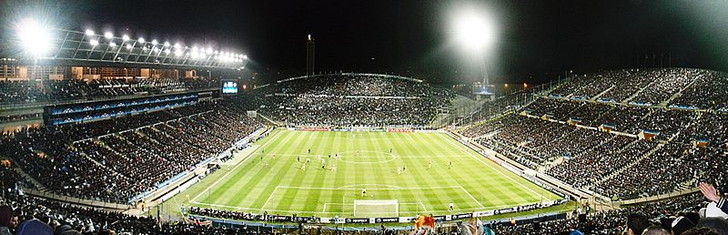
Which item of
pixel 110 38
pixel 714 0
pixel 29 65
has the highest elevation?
pixel 714 0

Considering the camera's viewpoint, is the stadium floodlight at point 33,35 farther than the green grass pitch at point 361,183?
Yes

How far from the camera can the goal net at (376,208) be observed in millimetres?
35809

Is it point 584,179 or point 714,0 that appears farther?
point 714,0

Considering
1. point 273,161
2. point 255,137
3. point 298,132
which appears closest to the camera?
point 273,161

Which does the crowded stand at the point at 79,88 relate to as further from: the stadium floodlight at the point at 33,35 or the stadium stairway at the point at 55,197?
the stadium stairway at the point at 55,197

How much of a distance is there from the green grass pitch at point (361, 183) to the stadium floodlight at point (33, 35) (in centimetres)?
1842

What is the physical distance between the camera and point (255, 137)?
7312cm

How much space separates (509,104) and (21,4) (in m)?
81.9

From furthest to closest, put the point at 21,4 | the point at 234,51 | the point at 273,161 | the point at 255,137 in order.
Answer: the point at 234,51 < the point at 255,137 < the point at 273,161 < the point at 21,4

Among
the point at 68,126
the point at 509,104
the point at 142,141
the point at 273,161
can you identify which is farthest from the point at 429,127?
the point at 68,126

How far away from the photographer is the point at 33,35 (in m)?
39.2

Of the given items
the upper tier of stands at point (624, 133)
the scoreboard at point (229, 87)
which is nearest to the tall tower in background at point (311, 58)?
the scoreboard at point (229, 87)

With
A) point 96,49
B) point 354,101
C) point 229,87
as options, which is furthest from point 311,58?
Answer: point 96,49

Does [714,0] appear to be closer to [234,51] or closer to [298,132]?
[298,132]
